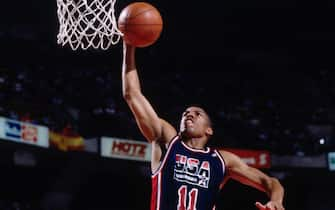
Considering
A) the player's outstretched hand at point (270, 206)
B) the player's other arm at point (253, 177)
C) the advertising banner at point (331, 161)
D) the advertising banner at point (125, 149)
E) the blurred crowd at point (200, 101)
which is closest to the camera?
the player's outstretched hand at point (270, 206)

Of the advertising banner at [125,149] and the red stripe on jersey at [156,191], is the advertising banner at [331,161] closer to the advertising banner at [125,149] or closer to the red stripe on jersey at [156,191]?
the advertising banner at [125,149]

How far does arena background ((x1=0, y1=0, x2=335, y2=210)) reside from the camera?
13562 mm

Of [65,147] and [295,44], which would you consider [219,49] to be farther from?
[65,147]

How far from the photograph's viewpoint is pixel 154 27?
406cm

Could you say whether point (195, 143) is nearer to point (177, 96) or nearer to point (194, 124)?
point (194, 124)

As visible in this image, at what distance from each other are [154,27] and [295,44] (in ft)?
52.7

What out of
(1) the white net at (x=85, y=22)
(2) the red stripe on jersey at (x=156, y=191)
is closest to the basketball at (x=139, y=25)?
(1) the white net at (x=85, y=22)

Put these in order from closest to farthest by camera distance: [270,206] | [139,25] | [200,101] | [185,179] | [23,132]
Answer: [270,206] → [185,179] → [139,25] → [23,132] → [200,101]

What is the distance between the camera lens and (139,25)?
3.97 metres

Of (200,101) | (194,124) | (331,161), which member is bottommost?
(331,161)

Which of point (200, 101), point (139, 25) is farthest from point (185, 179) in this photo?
point (200, 101)

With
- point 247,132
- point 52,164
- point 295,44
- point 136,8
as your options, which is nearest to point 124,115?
point 52,164

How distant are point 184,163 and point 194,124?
0.85ft

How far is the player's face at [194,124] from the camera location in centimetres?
384
